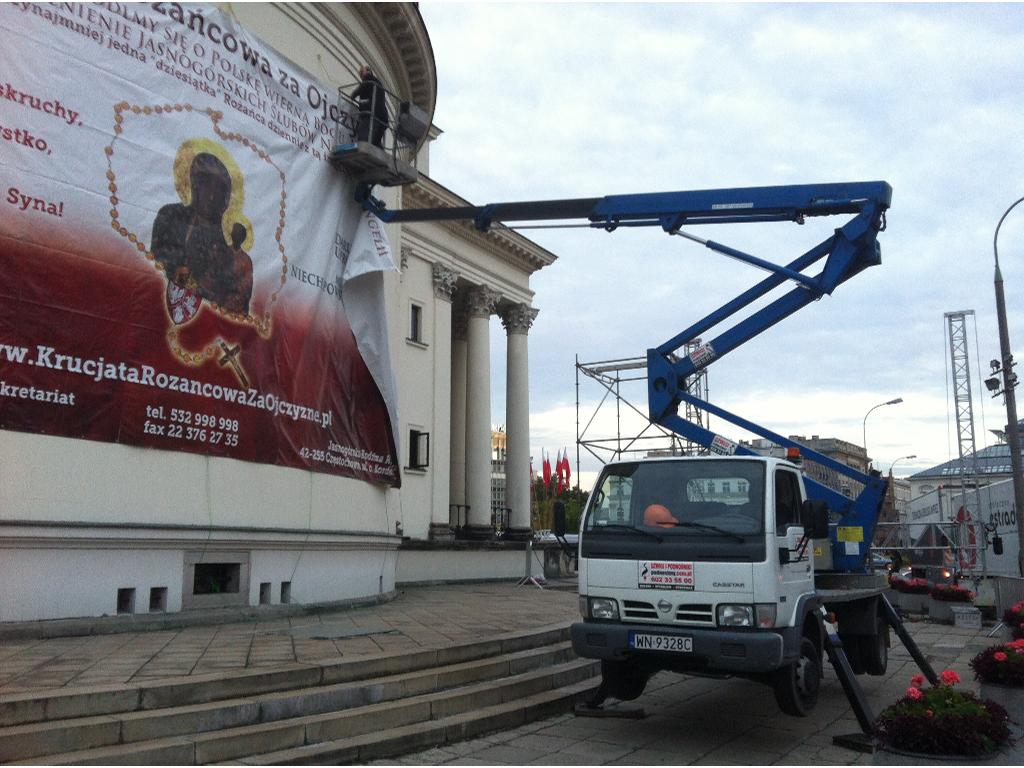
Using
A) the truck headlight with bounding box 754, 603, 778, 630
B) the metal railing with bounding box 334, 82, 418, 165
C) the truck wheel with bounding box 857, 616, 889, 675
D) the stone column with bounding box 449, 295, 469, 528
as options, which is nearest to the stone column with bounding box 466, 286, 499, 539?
the stone column with bounding box 449, 295, 469, 528

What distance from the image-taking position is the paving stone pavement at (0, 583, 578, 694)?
22.1 feet

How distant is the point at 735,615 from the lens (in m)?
6.77

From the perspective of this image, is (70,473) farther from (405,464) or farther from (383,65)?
(405,464)

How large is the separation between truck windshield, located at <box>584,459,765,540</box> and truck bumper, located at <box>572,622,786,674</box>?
81 cm

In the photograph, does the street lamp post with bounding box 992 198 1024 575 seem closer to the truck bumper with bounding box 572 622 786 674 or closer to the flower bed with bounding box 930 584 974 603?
the flower bed with bounding box 930 584 974 603

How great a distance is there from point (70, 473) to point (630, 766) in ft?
21.6

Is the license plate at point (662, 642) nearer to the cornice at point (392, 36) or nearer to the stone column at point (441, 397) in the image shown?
the cornice at point (392, 36)

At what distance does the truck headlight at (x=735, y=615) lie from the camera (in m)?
6.72

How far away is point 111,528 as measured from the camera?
941 centimetres

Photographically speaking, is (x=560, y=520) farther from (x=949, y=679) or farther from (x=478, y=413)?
(x=478, y=413)

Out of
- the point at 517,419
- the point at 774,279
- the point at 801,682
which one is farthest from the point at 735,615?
the point at 517,419

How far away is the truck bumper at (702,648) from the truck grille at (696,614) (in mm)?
88

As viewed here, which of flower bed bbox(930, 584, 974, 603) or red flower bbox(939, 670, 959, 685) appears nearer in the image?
red flower bbox(939, 670, 959, 685)

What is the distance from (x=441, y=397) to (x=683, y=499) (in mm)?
18183
